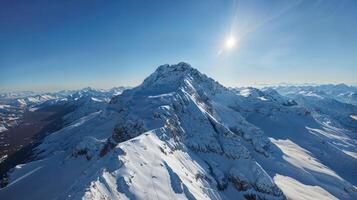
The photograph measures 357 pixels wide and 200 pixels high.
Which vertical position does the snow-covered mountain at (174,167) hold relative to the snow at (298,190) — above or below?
above

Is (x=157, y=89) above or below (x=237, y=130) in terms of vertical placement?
above

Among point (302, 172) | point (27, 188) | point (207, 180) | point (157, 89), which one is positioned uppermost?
point (157, 89)

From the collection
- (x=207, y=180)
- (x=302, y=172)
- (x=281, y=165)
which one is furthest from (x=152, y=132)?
(x=302, y=172)

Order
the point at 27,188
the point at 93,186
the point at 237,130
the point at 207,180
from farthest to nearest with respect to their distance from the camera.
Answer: the point at 237,130 → the point at 27,188 → the point at 207,180 → the point at 93,186

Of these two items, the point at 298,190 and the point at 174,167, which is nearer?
the point at 174,167

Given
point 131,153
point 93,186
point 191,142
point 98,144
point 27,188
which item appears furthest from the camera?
point 98,144

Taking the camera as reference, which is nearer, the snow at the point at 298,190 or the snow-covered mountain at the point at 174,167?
the snow-covered mountain at the point at 174,167

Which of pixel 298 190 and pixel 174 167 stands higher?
pixel 174 167

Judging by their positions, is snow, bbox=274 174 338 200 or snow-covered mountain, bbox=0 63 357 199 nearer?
snow-covered mountain, bbox=0 63 357 199

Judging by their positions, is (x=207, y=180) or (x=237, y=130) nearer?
(x=207, y=180)

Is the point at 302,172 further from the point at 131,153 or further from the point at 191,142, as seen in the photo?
the point at 131,153

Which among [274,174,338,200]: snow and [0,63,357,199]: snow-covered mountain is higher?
[0,63,357,199]: snow-covered mountain
